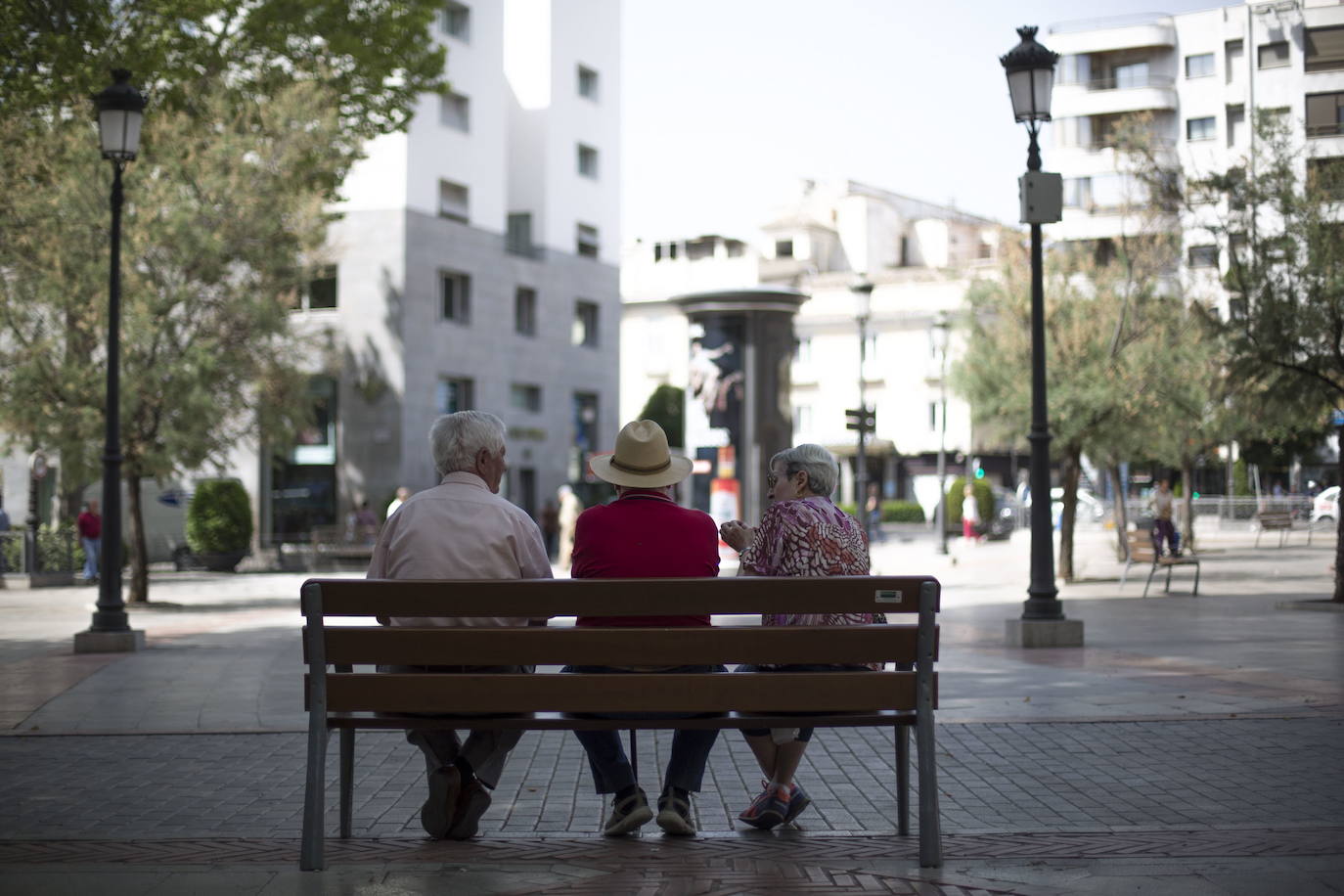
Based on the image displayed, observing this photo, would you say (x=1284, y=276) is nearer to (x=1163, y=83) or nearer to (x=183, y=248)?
(x=183, y=248)

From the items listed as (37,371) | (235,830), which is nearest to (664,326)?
(37,371)

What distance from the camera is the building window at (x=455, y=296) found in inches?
1734

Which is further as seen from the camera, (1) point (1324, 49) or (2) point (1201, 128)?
(2) point (1201, 128)

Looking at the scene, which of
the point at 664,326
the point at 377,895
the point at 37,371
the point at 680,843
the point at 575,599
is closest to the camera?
the point at 377,895

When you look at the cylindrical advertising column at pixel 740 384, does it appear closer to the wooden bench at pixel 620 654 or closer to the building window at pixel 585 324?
the building window at pixel 585 324

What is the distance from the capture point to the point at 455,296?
4447 centimetres

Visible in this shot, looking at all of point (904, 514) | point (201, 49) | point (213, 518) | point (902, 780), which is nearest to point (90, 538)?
point (213, 518)

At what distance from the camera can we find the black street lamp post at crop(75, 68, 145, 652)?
14852 mm

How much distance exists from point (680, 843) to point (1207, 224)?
15202mm

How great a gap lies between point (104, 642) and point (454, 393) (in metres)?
29.9

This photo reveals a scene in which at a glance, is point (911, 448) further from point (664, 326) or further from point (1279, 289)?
point (1279, 289)

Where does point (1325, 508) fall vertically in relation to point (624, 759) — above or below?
below

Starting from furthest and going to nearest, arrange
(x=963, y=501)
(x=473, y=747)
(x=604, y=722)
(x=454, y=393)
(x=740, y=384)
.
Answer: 1. (x=963, y=501)
2. (x=454, y=393)
3. (x=740, y=384)
4. (x=473, y=747)
5. (x=604, y=722)

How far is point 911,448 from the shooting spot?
71.8 metres
